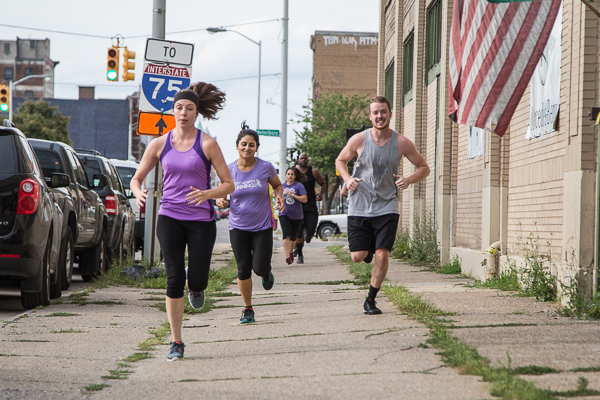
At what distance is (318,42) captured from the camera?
90.5 m

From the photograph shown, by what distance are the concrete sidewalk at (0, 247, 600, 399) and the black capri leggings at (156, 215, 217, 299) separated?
1.79 ft

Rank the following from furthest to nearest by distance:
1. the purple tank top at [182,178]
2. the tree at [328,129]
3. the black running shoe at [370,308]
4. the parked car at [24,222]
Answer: the tree at [328,129]
the parked car at [24,222]
the black running shoe at [370,308]
the purple tank top at [182,178]

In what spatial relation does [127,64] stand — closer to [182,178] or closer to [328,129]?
[182,178]

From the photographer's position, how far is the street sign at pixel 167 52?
12.0 metres

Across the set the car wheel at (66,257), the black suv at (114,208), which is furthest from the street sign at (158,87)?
the car wheel at (66,257)

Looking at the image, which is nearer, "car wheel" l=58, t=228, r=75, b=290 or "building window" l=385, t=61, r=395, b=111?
"car wheel" l=58, t=228, r=75, b=290

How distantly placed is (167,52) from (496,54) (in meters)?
6.11

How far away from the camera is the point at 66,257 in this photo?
1041 centimetres

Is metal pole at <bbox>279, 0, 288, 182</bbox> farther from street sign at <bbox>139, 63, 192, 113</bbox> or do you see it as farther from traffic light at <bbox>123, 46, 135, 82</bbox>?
street sign at <bbox>139, 63, 192, 113</bbox>

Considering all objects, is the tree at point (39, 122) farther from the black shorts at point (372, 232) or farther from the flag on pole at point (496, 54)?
the flag on pole at point (496, 54)

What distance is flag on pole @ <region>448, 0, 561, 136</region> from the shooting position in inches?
281

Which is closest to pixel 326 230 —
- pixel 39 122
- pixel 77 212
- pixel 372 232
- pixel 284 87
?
pixel 284 87

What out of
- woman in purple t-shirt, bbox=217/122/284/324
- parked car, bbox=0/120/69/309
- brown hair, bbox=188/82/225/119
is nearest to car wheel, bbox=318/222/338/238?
parked car, bbox=0/120/69/309

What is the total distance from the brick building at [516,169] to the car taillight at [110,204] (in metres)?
5.51
